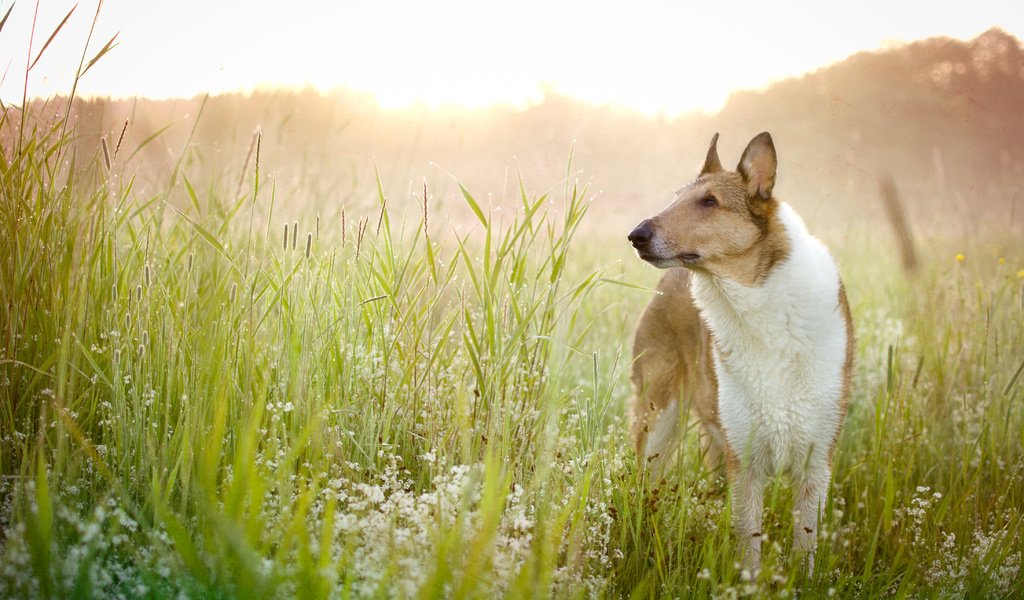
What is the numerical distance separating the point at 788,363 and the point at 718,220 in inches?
26.3

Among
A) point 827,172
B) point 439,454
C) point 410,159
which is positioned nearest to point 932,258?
point 827,172

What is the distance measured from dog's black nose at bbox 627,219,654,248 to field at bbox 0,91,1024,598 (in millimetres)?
270

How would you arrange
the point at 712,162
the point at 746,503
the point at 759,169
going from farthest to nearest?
the point at 712,162 → the point at 759,169 → the point at 746,503

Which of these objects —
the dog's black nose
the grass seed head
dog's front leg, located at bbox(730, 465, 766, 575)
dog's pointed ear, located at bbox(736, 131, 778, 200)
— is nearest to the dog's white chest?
dog's front leg, located at bbox(730, 465, 766, 575)

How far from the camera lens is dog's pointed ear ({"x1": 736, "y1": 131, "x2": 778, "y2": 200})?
334 centimetres

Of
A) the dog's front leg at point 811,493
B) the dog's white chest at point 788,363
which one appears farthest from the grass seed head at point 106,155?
the dog's front leg at point 811,493

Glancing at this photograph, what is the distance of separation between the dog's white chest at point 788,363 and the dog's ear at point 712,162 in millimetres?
553

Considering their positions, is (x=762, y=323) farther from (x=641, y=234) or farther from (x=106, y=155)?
(x=106, y=155)

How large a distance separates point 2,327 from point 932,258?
23.9 feet

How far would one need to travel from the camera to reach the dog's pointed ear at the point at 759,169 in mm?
3338

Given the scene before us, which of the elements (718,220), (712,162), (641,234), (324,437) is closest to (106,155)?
(324,437)

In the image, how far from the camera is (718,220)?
10.8 feet

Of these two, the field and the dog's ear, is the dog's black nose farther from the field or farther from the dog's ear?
the dog's ear

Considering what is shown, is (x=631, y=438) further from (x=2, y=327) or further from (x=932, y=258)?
(x=932, y=258)
